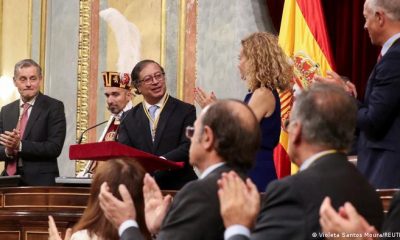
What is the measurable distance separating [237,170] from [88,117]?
5.59 metres

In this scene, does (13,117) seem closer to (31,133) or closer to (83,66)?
(31,133)

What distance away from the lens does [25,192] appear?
6145 mm

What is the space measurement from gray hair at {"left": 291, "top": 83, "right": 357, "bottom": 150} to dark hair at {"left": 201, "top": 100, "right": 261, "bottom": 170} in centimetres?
26

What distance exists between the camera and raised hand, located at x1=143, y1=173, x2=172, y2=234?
363 centimetres

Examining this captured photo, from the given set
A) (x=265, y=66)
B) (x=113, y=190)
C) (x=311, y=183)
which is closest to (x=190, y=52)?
(x=265, y=66)

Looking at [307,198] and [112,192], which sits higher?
A: [307,198]

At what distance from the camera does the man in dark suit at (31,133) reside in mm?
6980

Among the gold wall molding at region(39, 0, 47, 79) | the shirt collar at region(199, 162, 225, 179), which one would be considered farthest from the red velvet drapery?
the shirt collar at region(199, 162, 225, 179)

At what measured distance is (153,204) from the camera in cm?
367

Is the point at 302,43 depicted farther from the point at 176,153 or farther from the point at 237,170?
the point at 237,170

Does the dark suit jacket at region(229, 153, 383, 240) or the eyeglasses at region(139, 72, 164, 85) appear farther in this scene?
the eyeglasses at region(139, 72, 164, 85)

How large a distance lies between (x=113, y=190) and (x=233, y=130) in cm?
71

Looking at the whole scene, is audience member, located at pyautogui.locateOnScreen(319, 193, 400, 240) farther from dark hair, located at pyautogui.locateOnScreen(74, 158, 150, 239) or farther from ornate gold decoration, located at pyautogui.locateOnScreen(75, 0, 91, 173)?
ornate gold decoration, located at pyautogui.locateOnScreen(75, 0, 91, 173)

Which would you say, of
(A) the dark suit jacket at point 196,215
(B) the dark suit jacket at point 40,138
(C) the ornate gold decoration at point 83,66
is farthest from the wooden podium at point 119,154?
(C) the ornate gold decoration at point 83,66
